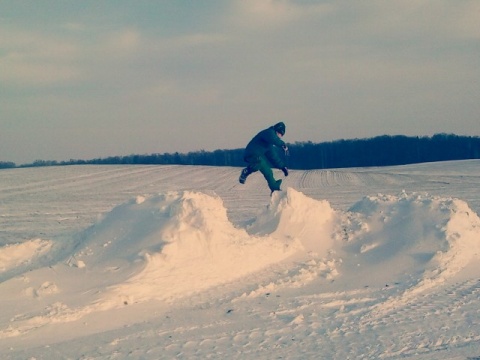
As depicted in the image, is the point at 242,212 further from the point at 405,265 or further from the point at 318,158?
the point at 318,158

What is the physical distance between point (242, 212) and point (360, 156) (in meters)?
53.1

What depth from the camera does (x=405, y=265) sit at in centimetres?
739

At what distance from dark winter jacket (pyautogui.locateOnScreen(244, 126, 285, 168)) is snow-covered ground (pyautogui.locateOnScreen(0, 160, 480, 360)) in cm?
199

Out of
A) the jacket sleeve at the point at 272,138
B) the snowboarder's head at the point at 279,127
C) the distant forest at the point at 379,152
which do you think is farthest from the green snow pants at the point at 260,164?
the distant forest at the point at 379,152

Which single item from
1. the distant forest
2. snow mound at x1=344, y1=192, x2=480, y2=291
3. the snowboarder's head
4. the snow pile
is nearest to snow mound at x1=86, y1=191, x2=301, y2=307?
the snow pile

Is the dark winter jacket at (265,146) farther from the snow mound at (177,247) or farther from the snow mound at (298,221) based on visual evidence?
the snow mound at (177,247)

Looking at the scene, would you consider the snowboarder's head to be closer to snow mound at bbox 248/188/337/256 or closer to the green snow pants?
the green snow pants

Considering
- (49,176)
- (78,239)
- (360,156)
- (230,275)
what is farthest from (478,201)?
(360,156)

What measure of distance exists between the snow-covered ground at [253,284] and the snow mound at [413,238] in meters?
0.02

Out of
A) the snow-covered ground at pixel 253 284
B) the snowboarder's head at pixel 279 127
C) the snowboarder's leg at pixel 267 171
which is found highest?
the snowboarder's head at pixel 279 127

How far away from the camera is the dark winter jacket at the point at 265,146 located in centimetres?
1084

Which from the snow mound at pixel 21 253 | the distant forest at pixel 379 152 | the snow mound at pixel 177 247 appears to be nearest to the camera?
the snow mound at pixel 177 247

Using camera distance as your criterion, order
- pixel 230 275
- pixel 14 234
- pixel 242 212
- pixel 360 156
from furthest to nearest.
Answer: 1. pixel 360 156
2. pixel 242 212
3. pixel 14 234
4. pixel 230 275

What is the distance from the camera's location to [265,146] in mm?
11023
